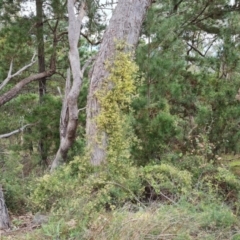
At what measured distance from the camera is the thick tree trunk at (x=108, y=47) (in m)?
4.20

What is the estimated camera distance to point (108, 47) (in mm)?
4328

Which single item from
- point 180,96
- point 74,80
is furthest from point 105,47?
point 180,96

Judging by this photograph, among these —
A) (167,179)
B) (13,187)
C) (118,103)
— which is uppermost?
(118,103)

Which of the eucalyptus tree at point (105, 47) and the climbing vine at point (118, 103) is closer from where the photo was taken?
the climbing vine at point (118, 103)

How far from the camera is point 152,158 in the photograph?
15.1 ft

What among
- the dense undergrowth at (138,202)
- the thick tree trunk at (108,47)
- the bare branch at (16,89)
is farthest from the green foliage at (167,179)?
the bare branch at (16,89)

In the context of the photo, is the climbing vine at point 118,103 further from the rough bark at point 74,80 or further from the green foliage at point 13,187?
the green foliage at point 13,187

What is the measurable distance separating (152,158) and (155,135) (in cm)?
33

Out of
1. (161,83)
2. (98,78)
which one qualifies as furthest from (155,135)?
(98,78)

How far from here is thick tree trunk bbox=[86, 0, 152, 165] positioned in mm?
4203

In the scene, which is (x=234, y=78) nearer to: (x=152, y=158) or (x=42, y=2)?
(x=152, y=158)

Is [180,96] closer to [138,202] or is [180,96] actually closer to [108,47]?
[108,47]

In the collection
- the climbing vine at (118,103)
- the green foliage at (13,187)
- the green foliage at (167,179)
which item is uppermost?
the climbing vine at (118,103)

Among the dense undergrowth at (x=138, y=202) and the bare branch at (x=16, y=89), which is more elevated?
the bare branch at (x=16, y=89)
